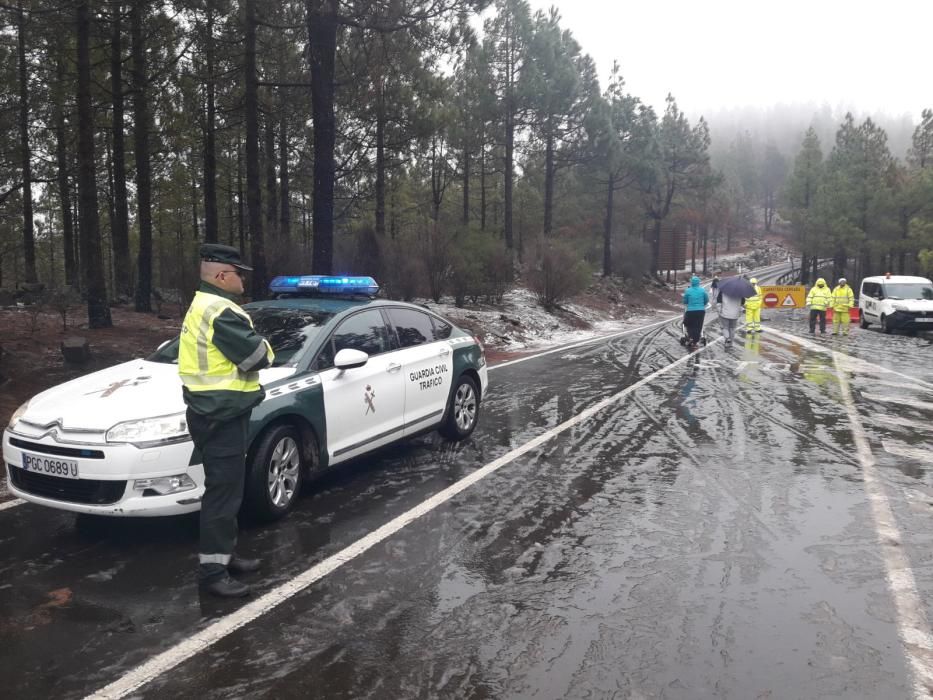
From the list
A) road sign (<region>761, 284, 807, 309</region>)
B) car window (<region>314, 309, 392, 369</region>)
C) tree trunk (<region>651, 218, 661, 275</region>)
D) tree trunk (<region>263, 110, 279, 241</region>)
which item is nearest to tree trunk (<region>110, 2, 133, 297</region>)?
tree trunk (<region>263, 110, 279, 241</region>)

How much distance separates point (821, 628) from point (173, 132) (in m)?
20.4

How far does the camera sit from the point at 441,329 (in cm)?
759

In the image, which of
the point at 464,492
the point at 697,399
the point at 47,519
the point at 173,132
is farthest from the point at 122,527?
the point at 173,132

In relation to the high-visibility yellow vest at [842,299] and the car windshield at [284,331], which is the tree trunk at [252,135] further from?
the high-visibility yellow vest at [842,299]

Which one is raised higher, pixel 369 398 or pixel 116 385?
pixel 116 385

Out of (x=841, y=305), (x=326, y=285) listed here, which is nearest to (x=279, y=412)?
(x=326, y=285)

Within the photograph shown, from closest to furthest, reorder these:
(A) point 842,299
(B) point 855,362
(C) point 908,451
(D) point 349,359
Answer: (D) point 349,359 → (C) point 908,451 → (B) point 855,362 → (A) point 842,299

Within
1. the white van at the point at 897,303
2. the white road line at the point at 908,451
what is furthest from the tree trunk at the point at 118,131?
the white van at the point at 897,303

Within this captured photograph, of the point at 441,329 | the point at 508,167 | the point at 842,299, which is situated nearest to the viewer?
the point at 441,329

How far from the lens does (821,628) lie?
3693mm

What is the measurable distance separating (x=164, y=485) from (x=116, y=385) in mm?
978

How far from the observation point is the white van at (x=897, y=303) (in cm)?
2305

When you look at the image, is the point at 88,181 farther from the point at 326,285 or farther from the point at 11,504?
the point at 11,504

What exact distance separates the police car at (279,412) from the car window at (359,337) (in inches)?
0.5
